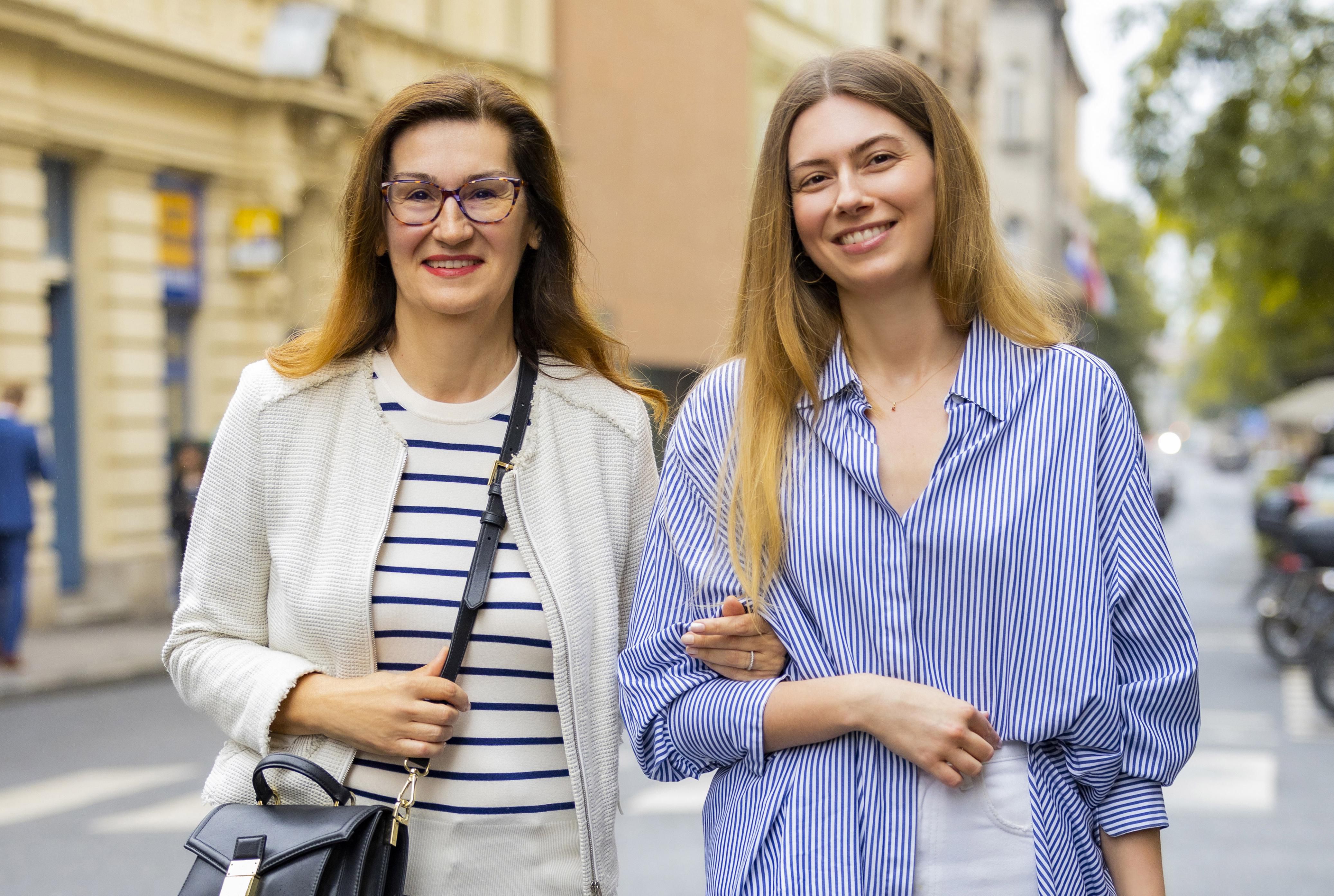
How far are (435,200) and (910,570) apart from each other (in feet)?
3.22

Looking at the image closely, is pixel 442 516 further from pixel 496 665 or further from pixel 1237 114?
pixel 1237 114

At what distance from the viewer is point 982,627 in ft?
6.96

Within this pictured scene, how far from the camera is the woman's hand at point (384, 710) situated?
2.26 m

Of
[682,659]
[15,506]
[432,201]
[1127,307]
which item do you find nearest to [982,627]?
[682,659]

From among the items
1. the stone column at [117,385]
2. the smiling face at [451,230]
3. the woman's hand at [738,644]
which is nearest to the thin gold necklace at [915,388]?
the woman's hand at [738,644]

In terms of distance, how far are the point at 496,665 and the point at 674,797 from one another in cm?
508

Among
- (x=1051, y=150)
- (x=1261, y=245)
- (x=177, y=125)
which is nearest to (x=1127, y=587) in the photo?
(x=177, y=125)

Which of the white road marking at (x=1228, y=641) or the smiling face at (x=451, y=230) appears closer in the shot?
the smiling face at (x=451, y=230)

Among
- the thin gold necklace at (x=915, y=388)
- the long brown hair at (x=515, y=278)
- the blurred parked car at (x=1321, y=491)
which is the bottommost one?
the blurred parked car at (x=1321, y=491)

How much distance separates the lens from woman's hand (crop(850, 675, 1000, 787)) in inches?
80.7

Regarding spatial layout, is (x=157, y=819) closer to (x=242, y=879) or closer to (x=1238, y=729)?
(x=242, y=879)

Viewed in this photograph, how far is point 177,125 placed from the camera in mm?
15133

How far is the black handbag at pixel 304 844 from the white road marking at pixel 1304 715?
8498 millimetres

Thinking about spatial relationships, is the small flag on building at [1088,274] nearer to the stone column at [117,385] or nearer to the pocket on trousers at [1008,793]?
the stone column at [117,385]
